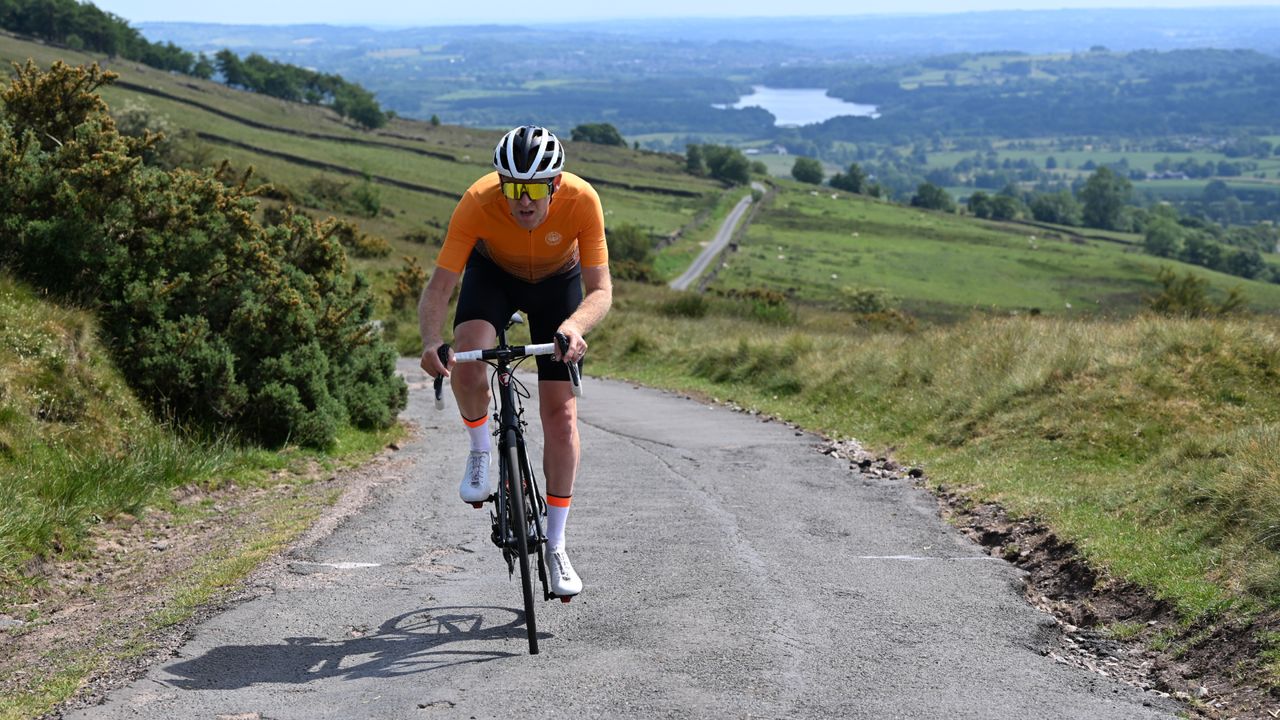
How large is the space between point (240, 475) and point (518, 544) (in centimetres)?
527

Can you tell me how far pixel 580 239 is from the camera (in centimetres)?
640

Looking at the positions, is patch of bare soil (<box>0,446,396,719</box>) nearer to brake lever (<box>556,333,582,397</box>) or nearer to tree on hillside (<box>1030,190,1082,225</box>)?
brake lever (<box>556,333,582,397</box>)

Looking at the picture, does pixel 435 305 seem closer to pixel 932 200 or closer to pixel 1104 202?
pixel 932 200

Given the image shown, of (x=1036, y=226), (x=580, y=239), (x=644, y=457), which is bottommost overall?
(x=1036, y=226)

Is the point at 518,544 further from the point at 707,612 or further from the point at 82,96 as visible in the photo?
the point at 82,96

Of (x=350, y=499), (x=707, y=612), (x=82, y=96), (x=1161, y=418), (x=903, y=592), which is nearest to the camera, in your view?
(x=707, y=612)

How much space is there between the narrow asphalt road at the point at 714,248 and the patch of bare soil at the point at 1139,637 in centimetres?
6317

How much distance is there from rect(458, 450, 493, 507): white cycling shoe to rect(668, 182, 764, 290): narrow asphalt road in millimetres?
64895

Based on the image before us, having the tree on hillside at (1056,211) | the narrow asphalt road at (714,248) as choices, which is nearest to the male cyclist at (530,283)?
the narrow asphalt road at (714,248)

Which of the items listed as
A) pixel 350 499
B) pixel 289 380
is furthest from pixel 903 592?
pixel 289 380

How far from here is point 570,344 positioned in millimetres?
5879

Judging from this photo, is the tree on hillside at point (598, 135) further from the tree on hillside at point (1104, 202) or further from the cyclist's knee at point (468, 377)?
the cyclist's knee at point (468, 377)

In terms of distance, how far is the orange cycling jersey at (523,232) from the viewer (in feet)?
20.5

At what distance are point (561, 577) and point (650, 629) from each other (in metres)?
0.57
